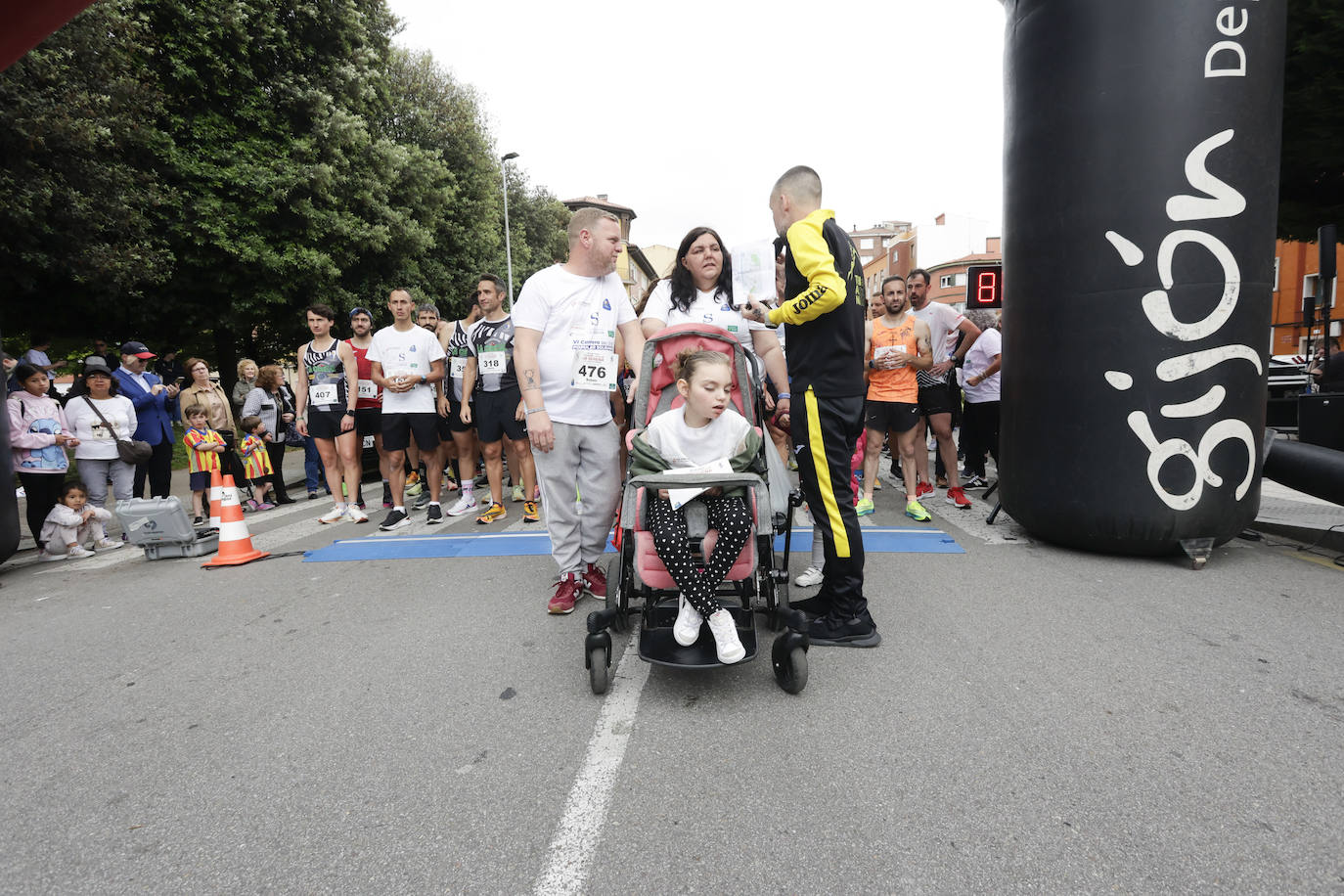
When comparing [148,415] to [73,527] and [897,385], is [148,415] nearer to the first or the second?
[73,527]

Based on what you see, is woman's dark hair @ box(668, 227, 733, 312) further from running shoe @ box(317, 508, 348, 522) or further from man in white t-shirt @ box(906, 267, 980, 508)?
running shoe @ box(317, 508, 348, 522)

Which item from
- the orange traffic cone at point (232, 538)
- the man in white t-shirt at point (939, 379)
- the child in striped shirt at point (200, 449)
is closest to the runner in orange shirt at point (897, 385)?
the man in white t-shirt at point (939, 379)

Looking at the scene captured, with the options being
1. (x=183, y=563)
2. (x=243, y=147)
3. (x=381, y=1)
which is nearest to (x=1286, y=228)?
(x=183, y=563)

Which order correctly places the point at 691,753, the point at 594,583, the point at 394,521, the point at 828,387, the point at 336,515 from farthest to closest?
the point at 336,515 → the point at 394,521 → the point at 594,583 → the point at 828,387 → the point at 691,753

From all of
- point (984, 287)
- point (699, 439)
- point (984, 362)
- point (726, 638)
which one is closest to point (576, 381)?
point (699, 439)

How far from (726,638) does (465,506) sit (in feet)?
16.9

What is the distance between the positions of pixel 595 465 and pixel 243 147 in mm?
15011

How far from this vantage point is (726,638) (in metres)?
2.93

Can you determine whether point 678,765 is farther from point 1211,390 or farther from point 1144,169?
point 1144,169

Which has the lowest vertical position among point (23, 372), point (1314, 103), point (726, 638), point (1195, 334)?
point (726, 638)

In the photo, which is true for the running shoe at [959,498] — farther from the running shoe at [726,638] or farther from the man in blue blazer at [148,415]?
the man in blue blazer at [148,415]

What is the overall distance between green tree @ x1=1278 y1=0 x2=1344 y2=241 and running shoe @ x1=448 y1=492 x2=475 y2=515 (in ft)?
33.4

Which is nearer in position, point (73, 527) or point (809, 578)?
point (809, 578)

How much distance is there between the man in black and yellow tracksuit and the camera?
3422mm
